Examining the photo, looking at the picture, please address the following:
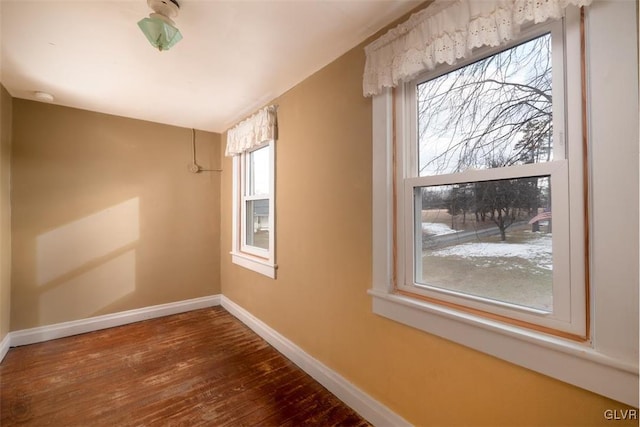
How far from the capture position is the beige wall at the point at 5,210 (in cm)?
230

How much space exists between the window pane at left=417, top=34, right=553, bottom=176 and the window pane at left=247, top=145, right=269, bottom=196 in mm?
1780

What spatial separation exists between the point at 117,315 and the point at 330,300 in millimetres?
2562

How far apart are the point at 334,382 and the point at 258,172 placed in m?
2.15

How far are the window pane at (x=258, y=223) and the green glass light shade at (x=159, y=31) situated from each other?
1.62m

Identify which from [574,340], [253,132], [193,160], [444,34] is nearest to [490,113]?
[444,34]

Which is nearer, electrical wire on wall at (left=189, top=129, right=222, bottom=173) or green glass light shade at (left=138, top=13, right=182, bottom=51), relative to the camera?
green glass light shade at (left=138, top=13, right=182, bottom=51)

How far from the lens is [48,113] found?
265 cm

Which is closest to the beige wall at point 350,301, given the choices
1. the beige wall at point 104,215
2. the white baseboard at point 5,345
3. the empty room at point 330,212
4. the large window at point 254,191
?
the empty room at point 330,212

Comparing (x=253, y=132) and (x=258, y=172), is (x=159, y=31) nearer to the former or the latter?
(x=253, y=132)

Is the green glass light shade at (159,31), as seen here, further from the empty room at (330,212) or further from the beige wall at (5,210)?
the beige wall at (5,210)

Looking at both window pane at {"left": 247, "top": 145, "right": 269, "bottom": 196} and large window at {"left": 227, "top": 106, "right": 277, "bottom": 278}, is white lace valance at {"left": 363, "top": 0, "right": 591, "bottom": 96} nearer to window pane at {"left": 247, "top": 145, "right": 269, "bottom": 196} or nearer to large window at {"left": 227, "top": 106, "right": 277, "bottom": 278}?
large window at {"left": 227, "top": 106, "right": 277, "bottom": 278}

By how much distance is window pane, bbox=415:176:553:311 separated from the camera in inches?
42.3

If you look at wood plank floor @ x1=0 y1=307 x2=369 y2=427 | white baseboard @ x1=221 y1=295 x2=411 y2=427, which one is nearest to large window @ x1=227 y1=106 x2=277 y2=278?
white baseboard @ x1=221 y1=295 x2=411 y2=427

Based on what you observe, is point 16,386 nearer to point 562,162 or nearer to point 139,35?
point 139,35
